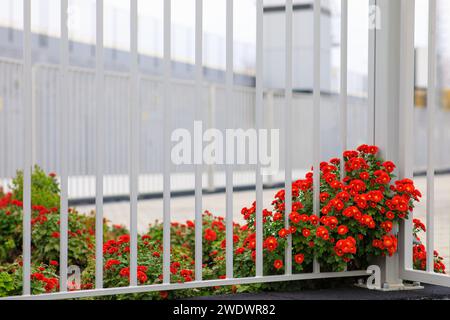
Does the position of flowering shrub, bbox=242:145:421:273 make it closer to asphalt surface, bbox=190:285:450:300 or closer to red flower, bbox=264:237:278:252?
red flower, bbox=264:237:278:252

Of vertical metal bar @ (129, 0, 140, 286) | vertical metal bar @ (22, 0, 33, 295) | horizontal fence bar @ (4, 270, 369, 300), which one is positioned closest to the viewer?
vertical metal bar @ (22, 0, 33, 295)

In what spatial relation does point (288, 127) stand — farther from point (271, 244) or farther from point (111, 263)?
point (111, 263)

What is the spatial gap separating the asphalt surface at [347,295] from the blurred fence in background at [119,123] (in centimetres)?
535

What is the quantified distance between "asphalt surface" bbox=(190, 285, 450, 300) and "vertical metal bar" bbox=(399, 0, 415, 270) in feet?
0.57

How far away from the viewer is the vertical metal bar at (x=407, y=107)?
3.13 metres

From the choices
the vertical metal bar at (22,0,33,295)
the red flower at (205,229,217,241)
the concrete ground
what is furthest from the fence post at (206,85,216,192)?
the vertical metal bar at (22,0,33,295)

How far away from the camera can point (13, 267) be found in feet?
10.9

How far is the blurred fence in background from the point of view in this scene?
8.33 metres

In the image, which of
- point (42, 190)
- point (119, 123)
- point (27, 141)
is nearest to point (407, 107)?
point (27, 141)

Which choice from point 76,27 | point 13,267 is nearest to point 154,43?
point 76,27

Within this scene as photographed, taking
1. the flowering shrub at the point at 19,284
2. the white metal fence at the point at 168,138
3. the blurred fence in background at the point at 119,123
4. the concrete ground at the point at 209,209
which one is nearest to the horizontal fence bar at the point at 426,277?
the white metal fence at the point at 168,138
